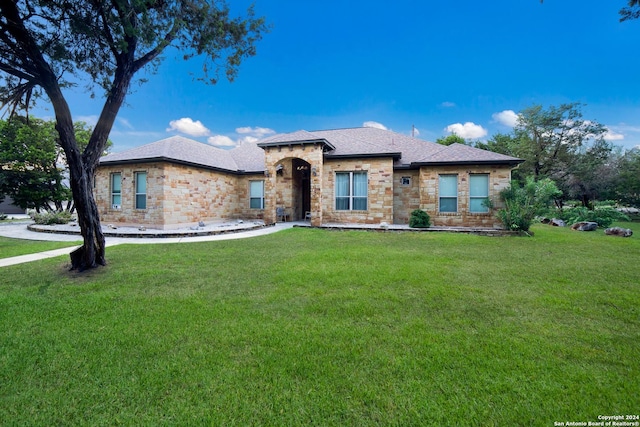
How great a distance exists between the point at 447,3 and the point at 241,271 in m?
15.2

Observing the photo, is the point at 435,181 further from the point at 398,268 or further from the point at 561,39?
the point at 561,39

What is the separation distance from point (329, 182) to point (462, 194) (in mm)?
6934

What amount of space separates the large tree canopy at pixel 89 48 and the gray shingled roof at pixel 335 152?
5.98 metres

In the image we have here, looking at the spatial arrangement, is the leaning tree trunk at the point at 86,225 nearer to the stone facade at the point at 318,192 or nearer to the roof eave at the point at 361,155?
the stone facade at the point at 318,192

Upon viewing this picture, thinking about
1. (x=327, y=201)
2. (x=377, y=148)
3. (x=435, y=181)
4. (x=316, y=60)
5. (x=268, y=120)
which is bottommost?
(x=327, y=201)

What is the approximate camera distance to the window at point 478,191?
1297 cm

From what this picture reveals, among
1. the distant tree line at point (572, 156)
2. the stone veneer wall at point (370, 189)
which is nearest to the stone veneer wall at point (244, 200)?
the stone veneer wall at point (370, 189)

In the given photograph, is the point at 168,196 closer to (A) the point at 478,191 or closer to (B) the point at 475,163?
(B) the point at 475,163

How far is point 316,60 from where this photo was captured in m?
18.1

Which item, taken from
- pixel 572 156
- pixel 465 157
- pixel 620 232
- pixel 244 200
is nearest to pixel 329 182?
pixel 244 200

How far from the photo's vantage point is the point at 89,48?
22.7ft

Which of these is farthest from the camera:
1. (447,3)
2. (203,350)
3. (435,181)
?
(435,181)

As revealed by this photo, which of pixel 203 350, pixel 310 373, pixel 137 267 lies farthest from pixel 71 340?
pixel 137 267

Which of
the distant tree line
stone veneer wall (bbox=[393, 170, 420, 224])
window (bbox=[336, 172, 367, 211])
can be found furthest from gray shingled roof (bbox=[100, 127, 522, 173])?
the distant tree line
